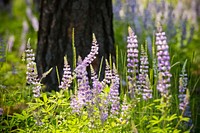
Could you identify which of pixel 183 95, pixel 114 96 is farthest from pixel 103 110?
pixel 183 95

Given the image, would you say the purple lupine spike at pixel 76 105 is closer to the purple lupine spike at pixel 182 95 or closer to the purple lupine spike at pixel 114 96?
the purple lupine spike at pixel 114 96

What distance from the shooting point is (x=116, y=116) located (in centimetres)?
400

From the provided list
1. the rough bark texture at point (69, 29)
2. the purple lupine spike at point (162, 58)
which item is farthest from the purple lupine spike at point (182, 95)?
the rough bark texture at point (69, 29)

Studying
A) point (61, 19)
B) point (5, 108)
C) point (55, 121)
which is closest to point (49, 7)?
point (61, 19)

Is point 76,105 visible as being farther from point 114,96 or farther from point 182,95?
point 182,95

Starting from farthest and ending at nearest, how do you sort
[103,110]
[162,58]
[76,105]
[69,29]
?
[69,29] → [76,105] → [103,110] → [162,58]

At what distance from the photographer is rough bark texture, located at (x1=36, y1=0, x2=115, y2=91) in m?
5.86

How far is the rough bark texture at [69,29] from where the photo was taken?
5859mm

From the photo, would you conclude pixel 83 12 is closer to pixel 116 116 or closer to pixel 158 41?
pixel 116 116

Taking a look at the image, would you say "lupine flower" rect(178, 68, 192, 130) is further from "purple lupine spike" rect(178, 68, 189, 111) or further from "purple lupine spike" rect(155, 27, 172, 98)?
"purple lupine spike" rect(155, 27, 172, 98)

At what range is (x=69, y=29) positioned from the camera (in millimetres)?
5898

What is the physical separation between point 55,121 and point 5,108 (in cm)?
67

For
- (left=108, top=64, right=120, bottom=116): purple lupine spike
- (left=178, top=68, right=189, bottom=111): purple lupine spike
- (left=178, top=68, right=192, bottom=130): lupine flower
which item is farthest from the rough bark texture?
(left=108, top=64, right=120, bottom=116): purple lupine spike

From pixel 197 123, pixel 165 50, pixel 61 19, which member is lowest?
pixel 197 123
